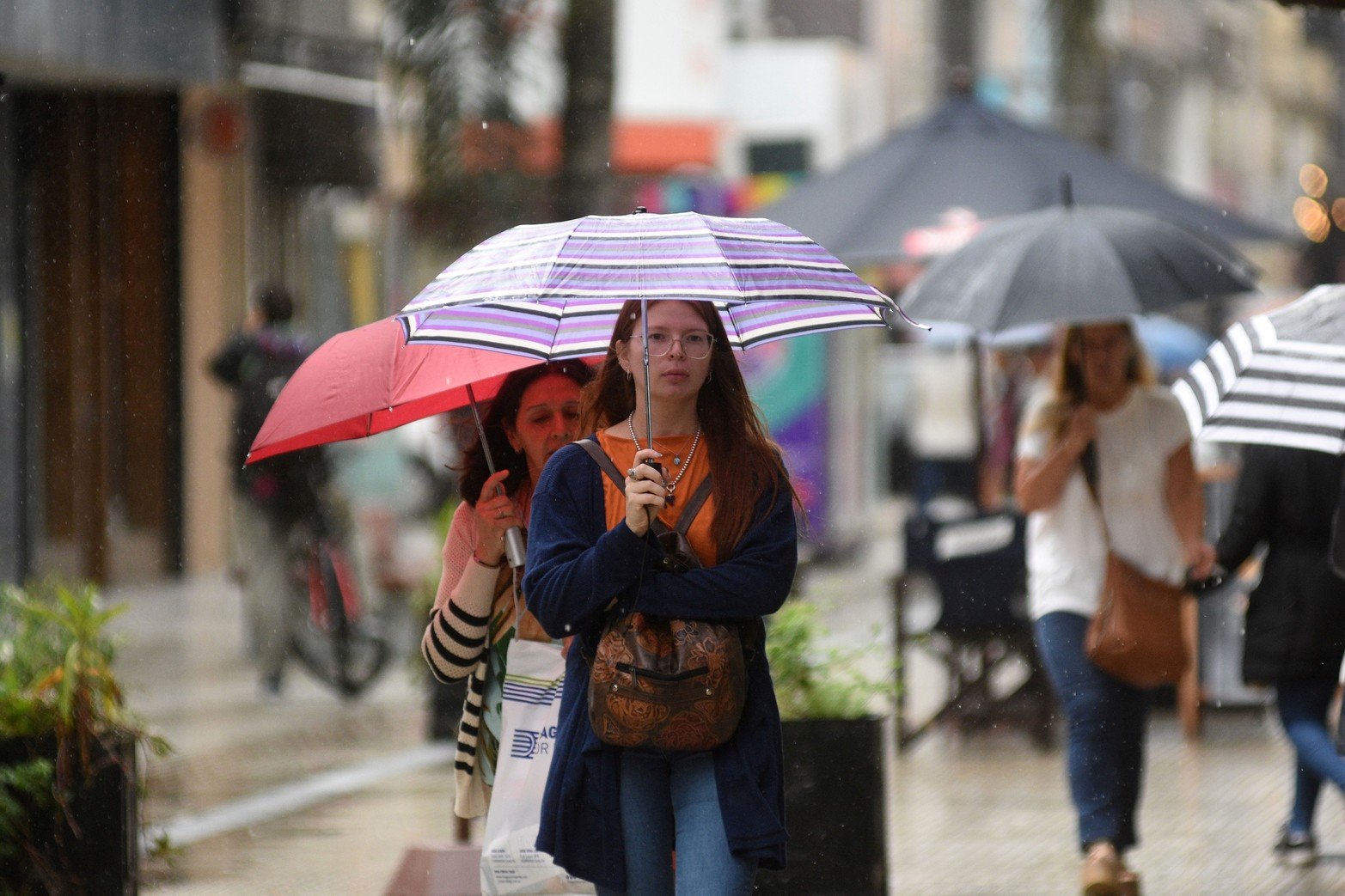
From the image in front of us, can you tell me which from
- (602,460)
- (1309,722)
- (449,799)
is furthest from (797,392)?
(602,460)

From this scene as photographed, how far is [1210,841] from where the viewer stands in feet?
23.2

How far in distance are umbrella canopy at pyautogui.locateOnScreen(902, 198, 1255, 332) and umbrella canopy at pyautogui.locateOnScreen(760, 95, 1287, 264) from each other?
88.5 inches

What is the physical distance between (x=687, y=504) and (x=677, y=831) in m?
0.61

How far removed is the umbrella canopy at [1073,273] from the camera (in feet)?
19.2

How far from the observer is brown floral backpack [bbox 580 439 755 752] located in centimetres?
349

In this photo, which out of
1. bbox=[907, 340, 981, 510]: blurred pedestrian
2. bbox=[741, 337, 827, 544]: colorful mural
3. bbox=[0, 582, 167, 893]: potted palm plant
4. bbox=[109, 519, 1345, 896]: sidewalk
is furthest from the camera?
bbox=[907, 340, 981, 510]: blurred pedestrian

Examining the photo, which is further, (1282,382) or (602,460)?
(1282,382)

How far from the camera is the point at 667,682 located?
3.48 meters

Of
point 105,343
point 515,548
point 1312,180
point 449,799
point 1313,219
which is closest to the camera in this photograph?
point 515,548

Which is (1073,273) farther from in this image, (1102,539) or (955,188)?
(955,188)

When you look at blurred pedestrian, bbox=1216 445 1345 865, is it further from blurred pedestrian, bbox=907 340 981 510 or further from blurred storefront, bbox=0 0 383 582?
blurred pedestrian, bbox=907 340 981 510

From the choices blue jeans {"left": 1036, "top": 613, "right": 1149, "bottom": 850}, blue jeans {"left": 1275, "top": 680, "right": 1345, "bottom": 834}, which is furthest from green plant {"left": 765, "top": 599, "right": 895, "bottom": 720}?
blue jeans {"left": 1275, "top": 680, "right": 1345, "bottom": 834}

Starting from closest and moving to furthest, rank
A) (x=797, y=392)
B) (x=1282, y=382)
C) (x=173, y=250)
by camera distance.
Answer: (x=1282, y=382)
(x=173, y=250)
(x=797, y=392)

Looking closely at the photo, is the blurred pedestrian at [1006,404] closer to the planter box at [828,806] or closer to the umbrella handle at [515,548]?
the planter box at [828,806]
